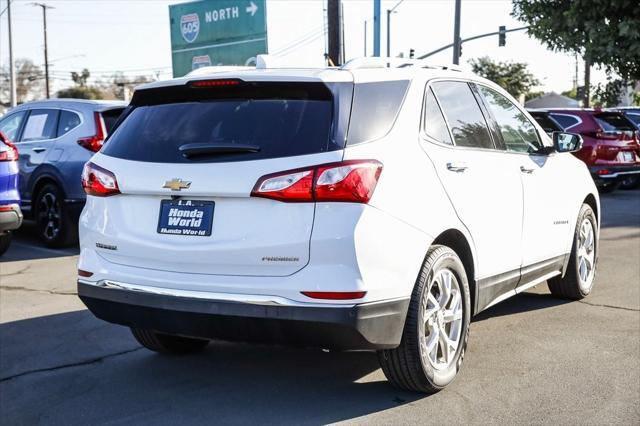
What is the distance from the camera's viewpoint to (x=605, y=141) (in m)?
16.3

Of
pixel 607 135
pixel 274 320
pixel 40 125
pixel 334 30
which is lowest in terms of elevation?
pixel 274 320

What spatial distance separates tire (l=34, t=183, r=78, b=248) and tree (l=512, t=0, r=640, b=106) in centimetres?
1142

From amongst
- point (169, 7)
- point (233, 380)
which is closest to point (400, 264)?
point (233, 380)

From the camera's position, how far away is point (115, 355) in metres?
5.17

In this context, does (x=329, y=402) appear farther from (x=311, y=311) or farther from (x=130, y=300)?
(x=130, y=300)

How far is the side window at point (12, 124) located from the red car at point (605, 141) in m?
9.75

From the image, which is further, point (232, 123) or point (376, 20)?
point (376, 20)

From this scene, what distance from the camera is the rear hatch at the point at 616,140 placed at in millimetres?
16234

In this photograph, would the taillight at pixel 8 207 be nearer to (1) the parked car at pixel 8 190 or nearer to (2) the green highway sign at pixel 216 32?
(1) the parked car at pixel 8 190

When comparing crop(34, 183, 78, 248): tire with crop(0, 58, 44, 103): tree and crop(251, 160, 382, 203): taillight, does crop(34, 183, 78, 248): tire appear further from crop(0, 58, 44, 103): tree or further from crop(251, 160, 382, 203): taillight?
crop(0, 58, 44, 103): tree

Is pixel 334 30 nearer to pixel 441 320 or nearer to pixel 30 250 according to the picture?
pixel 30 250

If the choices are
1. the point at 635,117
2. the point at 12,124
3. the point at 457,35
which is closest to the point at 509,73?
the point at 457,35

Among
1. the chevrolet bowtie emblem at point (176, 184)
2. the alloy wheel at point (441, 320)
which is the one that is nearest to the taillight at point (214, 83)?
the chevrolet bowtie emblem at point (176, 184)

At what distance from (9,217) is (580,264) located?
5.56 meters
